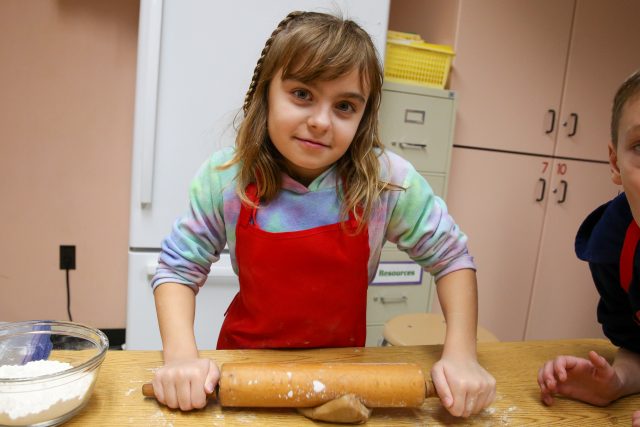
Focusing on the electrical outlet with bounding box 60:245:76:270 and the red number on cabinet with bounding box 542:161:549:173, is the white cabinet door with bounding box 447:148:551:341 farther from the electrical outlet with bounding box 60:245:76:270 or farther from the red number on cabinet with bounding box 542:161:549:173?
the electrical outlet with bounding box 60:245:76:270

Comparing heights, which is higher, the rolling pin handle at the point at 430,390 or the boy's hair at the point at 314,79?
the boy's hair at the point at 314,79

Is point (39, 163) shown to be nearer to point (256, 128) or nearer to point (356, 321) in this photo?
point (256, 128)

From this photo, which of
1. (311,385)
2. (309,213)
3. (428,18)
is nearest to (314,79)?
(309,213)

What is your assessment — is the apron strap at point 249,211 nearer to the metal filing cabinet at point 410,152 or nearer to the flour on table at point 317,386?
the flour on table at point 317,386

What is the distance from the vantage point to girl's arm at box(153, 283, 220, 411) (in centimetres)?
64

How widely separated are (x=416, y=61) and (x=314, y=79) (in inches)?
54.6

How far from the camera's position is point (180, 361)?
0.70 m

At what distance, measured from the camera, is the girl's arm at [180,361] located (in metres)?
0.64

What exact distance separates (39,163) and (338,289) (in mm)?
1855

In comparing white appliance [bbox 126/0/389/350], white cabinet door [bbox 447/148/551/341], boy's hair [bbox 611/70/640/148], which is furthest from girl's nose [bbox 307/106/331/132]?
white cabinet door [bbox 447/148/551/341]

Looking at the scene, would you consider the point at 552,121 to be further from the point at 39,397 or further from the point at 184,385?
the point at 39,397

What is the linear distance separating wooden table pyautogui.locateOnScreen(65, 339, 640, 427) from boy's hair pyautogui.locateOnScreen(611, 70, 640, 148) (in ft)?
1.41

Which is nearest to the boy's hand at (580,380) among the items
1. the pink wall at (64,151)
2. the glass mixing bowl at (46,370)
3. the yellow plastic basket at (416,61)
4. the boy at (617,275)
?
the boy at (617,275)

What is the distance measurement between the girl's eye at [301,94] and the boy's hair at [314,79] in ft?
0.08
